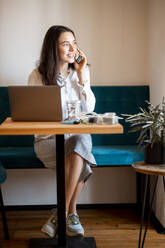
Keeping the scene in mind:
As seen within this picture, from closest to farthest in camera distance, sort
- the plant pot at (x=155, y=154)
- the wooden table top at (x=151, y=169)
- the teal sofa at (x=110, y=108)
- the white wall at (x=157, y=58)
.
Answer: the wooden table top at (x=151, y=169) < the plant pot at (x=155, y=154) < the white wall at (x=157, y=58) < the teal sofa at (x=110, y=108)

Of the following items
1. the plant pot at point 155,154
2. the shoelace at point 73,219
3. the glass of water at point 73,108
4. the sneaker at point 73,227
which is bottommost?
the sneaker at point 73,227

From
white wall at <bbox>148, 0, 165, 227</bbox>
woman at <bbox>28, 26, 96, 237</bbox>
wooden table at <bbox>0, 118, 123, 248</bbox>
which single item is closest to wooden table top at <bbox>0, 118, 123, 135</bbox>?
wooden table at <bbox>0, 118, 123, 248</bbox>

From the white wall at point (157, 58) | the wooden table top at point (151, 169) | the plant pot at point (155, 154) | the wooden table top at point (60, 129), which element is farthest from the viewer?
the white wall at point (157, 58)

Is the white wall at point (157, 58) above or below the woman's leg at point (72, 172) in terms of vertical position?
above

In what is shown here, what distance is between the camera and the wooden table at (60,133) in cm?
177

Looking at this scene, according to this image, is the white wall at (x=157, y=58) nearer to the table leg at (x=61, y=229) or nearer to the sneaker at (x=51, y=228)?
the table leg at (x=61, y=229)

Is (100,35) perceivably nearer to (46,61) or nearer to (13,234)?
(46,61)

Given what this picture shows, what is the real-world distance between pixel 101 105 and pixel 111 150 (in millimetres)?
526

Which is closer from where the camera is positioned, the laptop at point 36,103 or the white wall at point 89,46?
the laptop at point 36,103

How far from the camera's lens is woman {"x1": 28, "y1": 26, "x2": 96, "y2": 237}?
2342mm

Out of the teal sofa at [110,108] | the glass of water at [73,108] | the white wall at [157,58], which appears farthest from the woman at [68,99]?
the white wall at [157,58]

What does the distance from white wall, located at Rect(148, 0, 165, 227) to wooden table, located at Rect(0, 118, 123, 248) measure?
0.71 m

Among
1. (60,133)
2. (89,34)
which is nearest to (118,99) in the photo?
(89,34)

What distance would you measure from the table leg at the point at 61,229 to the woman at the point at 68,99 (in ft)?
0.22
